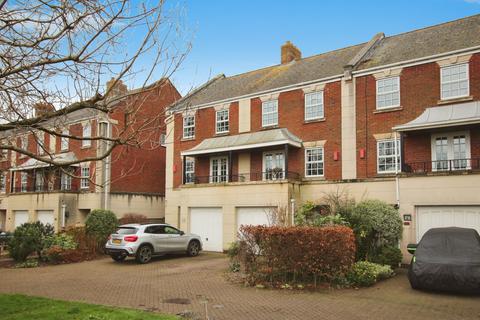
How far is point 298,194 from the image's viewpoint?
70.7 ft

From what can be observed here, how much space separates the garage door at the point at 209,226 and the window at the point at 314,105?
6816 millimetres

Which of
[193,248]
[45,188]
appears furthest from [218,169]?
[45,188]

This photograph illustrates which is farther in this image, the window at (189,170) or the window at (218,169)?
the window at (189,170)

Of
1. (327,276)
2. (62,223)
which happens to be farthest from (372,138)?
(62,223)

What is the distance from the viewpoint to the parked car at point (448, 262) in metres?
11.1

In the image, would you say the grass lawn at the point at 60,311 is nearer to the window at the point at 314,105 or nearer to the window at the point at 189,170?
the window at the point at 314,105

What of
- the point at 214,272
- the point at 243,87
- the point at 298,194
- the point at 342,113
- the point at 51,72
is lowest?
the point at 214,272

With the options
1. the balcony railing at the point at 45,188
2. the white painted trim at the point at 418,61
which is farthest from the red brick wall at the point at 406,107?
the balcony railing at the point at 45,188

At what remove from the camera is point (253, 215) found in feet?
72.9

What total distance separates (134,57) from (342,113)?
16035 millimetres

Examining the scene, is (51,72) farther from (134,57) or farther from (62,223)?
(62,223)

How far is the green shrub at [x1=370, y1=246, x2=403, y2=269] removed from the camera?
15.5 meters

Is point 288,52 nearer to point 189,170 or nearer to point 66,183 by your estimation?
point 189,170

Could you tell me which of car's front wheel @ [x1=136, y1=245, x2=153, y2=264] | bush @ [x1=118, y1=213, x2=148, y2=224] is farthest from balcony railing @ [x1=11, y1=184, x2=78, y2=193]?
car's front wheel @ [x1=136, y1=245, x2=153, y2=264]
